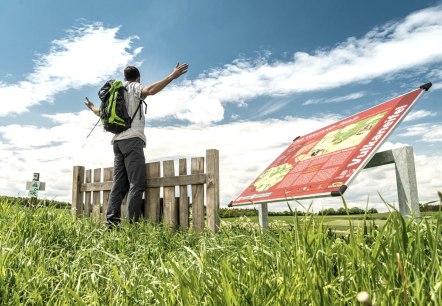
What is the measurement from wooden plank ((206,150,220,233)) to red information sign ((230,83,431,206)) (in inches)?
29.9

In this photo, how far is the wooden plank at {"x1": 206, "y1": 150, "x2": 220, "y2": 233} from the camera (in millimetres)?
5473

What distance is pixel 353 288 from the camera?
1.64 m

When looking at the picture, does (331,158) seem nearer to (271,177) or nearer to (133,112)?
(271,177)

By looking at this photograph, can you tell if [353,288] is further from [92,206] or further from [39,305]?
[92,206]

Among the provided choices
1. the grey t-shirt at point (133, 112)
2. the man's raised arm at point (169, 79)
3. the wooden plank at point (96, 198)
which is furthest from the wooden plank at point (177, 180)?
the wooden plank at point (96, 198)

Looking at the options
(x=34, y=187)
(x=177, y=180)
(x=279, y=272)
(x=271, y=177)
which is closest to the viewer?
(x=279, y=272)

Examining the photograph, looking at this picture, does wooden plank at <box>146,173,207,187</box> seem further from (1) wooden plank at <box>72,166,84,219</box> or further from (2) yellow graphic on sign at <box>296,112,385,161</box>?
(1) wooden plank at <box>72,166,84,219</box>

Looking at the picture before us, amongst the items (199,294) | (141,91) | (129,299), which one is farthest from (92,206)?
(199,294)

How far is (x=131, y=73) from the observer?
20.9ft

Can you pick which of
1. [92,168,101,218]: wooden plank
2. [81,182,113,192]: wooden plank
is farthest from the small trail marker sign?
[92,168,101,218]: wooden plank

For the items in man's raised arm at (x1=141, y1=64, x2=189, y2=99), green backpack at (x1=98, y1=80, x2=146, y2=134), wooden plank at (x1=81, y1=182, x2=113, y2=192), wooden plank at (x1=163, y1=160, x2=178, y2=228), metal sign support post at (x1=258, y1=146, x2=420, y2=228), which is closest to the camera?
metal sign support post at (x1=258, y1=146, x2=420, y2=228)

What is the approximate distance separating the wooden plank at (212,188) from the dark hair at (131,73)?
1952 mm

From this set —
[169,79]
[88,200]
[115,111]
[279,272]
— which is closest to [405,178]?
[279,272]

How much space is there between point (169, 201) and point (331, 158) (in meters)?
3.42
